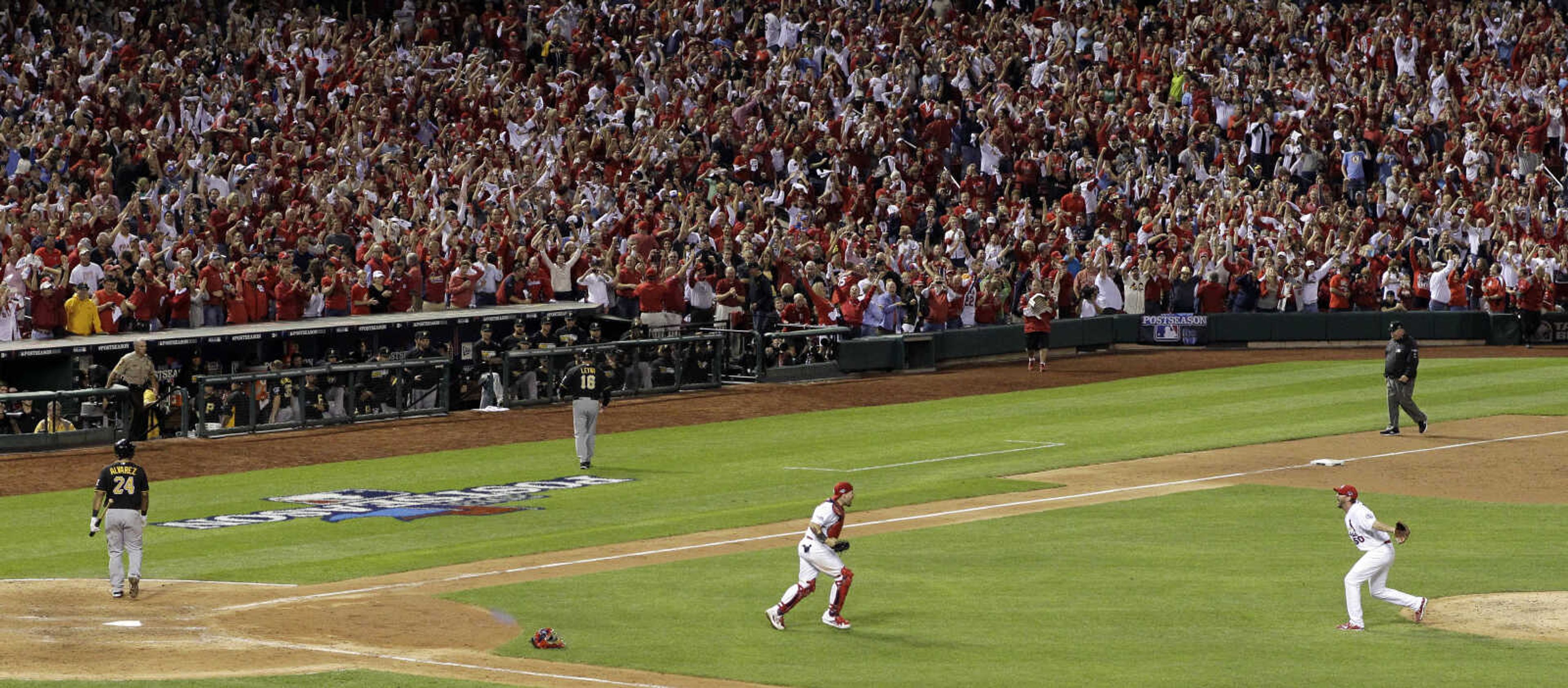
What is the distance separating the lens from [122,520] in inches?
771

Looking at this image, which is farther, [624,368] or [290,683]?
[624,368]

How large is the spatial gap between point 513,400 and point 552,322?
76.4 inches

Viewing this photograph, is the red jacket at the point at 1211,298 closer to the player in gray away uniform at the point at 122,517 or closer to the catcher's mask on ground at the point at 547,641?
the player in gray away uniform at the point at 122,517

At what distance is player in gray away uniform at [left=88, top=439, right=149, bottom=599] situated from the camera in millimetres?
19562

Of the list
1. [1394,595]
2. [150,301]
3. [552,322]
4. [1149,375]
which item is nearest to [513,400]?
[552,322]

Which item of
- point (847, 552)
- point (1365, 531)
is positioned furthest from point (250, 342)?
point (1365, 531)

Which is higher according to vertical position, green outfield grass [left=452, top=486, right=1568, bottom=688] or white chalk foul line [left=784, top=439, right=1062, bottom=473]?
white chalk foul line [left=784, top=439, right=1062, bottom=473]

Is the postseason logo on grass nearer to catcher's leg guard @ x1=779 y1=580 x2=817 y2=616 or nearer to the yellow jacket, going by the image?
the yellow jacket

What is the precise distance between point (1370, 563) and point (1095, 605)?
260 centimetres

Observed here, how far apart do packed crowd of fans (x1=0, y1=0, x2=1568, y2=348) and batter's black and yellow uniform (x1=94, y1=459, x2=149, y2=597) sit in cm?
1179

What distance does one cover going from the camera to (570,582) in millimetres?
20453

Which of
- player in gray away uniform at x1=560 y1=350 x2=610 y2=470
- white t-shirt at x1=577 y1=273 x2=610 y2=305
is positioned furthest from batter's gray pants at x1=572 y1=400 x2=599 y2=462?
white t-shirt at x1=577 y1=273 x2=610 y2=305

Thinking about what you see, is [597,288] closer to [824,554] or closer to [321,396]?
[321,396]

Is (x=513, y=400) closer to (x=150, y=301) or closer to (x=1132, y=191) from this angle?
(x=150, y=301)
